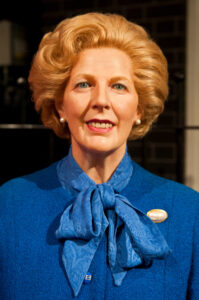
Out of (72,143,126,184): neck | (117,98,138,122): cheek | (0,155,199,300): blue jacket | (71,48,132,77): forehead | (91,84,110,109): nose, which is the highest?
(71,48,132,77): forehead

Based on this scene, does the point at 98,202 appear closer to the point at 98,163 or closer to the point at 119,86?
the point at 98,163

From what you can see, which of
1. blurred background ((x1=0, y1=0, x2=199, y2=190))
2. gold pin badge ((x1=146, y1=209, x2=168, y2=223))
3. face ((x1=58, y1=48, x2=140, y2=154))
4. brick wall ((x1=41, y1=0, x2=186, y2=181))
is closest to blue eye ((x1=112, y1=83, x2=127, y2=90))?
face ((x1=58, y1=48, x2=140, y2=154))

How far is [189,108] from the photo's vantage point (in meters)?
2.11

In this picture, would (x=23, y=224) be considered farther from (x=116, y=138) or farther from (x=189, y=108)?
(x=189, y=108)

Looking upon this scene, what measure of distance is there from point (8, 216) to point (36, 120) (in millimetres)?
1253

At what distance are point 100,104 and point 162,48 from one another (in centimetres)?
127

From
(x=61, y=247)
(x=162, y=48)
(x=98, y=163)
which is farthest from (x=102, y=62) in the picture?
(x=162, y=48)

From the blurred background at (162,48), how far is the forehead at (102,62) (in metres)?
0.84

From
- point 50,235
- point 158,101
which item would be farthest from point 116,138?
point 50,235

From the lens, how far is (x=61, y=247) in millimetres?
1072

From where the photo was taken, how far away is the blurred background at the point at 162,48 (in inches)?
82.6

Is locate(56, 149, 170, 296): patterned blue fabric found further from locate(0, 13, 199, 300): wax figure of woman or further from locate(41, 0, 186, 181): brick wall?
locate(41, 0, 186, 181): brick wall

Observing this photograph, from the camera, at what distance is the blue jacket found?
3.36 feet

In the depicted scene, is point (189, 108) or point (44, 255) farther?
point (189, 108)
